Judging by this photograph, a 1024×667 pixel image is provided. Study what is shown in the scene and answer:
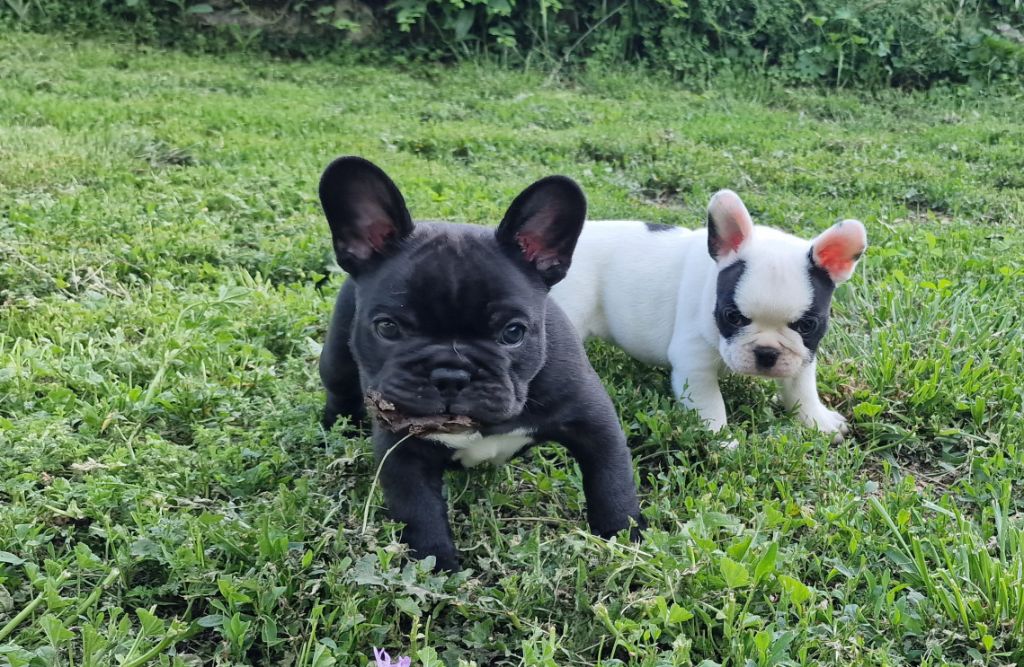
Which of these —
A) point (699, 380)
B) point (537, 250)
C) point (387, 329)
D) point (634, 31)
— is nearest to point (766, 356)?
point (699, 380)

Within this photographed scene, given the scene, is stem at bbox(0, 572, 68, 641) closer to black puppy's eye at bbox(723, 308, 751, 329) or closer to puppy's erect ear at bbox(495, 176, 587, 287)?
puppy's erect ear at bbox(495, 176, 587, 287)

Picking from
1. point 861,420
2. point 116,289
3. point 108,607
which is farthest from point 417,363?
point 116,289

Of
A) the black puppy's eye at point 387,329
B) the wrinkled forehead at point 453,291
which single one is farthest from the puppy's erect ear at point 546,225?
the black puppy's eye at point 387,329

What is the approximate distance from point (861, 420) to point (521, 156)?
16.5 ft

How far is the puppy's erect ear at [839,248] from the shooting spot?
3.72 meters

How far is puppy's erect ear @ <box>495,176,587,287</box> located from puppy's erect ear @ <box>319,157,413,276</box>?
1.15ft

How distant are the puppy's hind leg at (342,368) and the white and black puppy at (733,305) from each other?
1.40 m

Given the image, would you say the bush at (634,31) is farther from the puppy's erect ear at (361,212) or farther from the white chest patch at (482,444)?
the white chest patch at (482,444)

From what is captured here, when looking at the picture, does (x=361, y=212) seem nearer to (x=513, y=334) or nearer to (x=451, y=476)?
(x=513, y=334)

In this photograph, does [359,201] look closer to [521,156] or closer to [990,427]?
[990,427]

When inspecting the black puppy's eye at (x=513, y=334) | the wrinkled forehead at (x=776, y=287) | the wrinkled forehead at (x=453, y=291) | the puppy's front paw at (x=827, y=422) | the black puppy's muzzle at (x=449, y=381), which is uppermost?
the wrinkled forehead at (x=453, y=291)

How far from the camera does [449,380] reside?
2686 millimetres

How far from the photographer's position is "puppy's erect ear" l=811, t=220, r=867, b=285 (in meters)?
3.72

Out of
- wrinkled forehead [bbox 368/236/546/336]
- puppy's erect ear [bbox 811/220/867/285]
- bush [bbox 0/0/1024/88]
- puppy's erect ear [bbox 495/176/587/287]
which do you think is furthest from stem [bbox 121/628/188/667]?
bush [bbox 0/0/1024/88]
